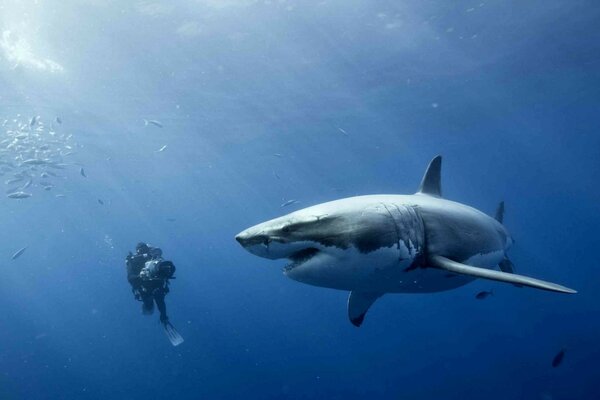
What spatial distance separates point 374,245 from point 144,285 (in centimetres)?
875

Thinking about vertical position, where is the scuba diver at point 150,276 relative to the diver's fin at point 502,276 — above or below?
above

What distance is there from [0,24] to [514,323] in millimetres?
35784

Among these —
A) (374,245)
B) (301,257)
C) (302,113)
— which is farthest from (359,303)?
(302,113)

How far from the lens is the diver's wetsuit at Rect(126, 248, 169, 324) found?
1048 cm

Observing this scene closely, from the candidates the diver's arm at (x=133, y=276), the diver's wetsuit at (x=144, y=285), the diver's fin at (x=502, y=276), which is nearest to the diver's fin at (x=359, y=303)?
the diver's fin at (x=502, y=276)

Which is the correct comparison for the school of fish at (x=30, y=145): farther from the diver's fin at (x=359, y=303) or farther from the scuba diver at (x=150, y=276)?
the diver's fin at (x=359, y=303)

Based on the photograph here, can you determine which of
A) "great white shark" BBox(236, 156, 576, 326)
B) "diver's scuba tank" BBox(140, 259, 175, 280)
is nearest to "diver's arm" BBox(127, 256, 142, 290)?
"diver's scuba tank" BBox(140, 259, 175, 280)

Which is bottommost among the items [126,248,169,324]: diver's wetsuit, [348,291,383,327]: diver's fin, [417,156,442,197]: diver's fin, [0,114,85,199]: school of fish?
[348,291,383,327]: diver's fin

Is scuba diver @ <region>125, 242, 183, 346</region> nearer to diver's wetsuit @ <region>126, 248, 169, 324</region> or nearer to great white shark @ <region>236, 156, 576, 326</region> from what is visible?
diver's wetsuit @ <region>126, 248, 169, 324</region>

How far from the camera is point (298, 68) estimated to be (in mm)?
19500

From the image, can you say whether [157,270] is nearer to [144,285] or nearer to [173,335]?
[144,285]

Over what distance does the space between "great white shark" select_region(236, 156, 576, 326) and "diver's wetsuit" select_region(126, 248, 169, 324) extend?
7.88 meters

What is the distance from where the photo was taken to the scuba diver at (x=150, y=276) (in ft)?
33.4

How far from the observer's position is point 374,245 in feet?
10.5
